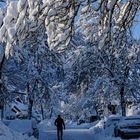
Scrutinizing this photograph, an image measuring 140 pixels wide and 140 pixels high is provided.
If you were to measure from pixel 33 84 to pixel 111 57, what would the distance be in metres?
6.74

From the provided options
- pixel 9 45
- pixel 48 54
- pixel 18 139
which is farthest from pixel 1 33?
pixel 48 54

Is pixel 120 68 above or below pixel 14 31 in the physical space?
above

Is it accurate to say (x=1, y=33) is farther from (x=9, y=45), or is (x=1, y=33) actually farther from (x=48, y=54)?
(x=48, y=54)

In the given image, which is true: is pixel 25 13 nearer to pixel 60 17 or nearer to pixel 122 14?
pixel 60 17

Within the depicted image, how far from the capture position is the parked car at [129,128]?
91.2ft

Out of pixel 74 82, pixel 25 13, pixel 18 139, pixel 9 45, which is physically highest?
pixel 74 82


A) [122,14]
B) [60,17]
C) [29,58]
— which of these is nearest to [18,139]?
[122,14]

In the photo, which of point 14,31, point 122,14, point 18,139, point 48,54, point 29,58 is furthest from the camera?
point 29,58

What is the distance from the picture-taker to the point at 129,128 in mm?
28188

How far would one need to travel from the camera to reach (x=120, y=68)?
39906 millimetres

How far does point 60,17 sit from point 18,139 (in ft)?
37.4

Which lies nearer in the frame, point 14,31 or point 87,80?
point 14,31

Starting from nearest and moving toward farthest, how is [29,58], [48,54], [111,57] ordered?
1. [48,54]
2. [29,58]
3. [111,57]

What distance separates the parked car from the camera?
2781 centimetres
